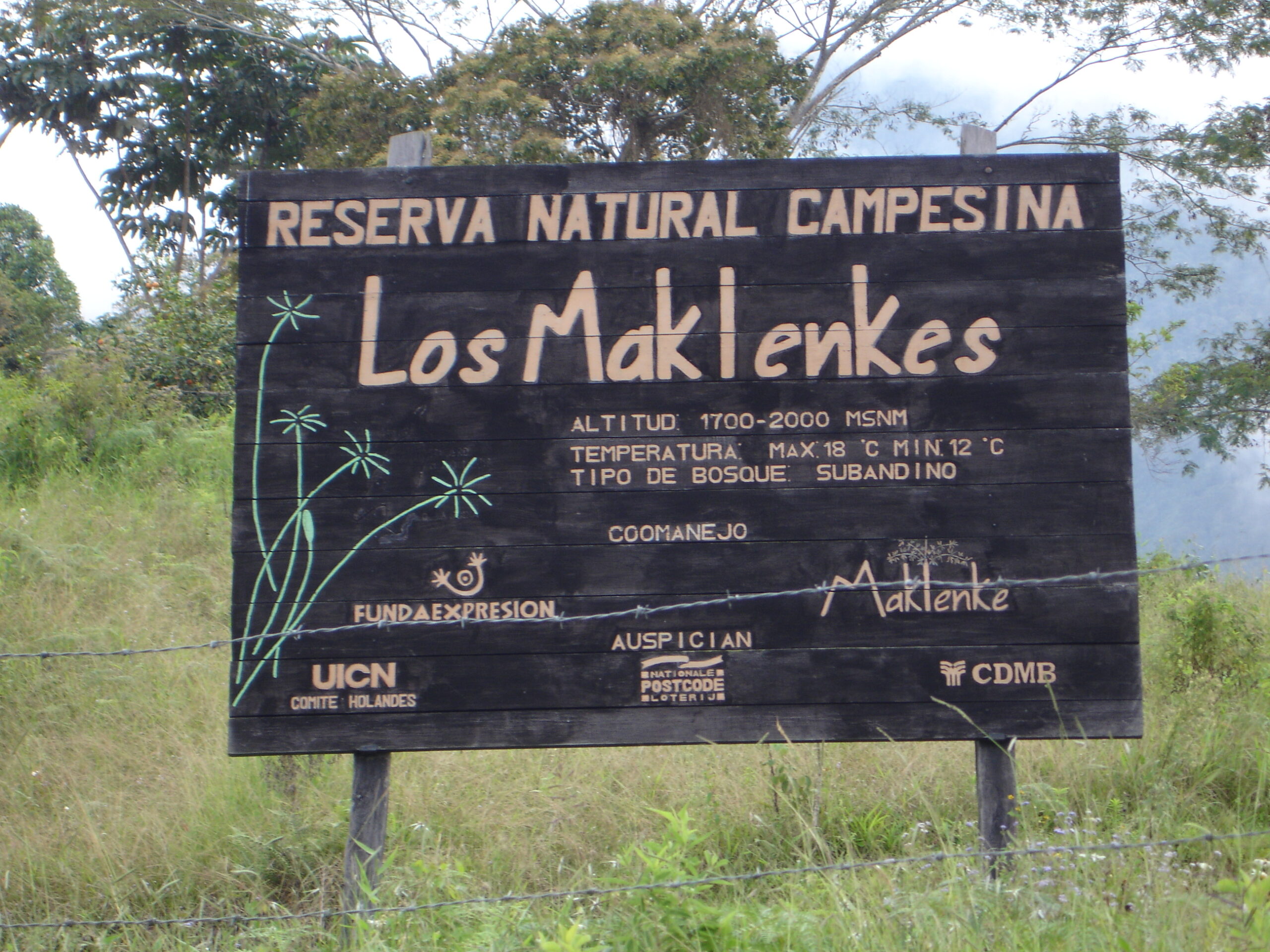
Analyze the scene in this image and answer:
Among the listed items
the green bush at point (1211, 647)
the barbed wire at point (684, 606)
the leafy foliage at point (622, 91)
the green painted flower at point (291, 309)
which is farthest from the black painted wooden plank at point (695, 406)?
the leafy foliage at point (622, 91)

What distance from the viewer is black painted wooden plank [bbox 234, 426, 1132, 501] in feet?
12.3

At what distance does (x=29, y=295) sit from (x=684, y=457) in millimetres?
22356

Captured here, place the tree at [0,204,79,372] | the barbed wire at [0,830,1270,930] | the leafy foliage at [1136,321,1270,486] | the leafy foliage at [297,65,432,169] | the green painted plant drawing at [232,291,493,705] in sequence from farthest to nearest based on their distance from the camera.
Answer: the tree at [0,204,79,372], the leafy foliage at [297,65,432,169], the leafy foliage at [1136,321,1270,486], the green painted plant drawing at [232,291,493,705], the barbed wire at [0,830,1270,930]

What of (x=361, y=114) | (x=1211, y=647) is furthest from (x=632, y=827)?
(x=361, y=114)

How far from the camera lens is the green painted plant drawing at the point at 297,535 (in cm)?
377

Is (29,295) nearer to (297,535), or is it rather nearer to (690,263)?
(297,535)

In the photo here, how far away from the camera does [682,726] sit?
371 cm

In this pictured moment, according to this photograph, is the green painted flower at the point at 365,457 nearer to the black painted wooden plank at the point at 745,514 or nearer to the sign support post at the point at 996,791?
the black painted wooden plank at the point at 745,514

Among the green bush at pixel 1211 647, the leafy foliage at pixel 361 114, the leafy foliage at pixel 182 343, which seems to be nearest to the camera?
the green bush at pixel 1211 647

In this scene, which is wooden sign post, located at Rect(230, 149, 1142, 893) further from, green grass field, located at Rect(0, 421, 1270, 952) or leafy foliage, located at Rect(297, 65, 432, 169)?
leafy foliage, located at Rect(297, 65, 432, 169)

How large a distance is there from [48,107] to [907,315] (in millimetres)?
23828

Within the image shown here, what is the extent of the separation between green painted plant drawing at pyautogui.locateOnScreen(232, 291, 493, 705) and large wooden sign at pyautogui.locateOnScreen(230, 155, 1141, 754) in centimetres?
1

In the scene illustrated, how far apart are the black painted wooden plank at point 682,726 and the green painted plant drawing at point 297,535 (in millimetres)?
244

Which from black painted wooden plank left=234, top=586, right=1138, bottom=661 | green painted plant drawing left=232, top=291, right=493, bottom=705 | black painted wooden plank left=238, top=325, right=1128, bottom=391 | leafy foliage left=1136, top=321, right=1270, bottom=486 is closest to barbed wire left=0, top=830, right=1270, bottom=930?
black painted wooden plank left=234, top=586, right=1138, bottom=661
